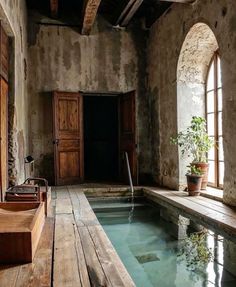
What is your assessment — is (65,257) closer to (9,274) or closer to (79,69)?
(9,274)

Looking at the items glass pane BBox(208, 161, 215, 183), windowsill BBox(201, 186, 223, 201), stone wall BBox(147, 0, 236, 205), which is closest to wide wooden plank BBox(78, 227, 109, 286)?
stone wall BBox(147, 0, 236, 205)

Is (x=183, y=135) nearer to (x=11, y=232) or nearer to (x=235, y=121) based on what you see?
(x=235, y=121)

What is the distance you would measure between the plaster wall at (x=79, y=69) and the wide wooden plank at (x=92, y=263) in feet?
14.0

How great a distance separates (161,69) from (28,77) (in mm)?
2985

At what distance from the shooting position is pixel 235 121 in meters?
4.30

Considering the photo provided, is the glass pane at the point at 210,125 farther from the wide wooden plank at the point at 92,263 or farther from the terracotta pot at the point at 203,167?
the wide wooden plank at the point at 92,263

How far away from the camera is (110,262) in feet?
7.67

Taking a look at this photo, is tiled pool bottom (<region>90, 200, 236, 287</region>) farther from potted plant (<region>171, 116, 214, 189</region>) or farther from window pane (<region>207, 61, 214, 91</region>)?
window pane (<region>207, 61, 214, 91</region>)

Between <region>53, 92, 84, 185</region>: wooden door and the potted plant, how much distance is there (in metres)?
2.46

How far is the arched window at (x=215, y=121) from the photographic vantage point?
5594 millimetres

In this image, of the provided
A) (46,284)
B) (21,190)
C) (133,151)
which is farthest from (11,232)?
(133,151)

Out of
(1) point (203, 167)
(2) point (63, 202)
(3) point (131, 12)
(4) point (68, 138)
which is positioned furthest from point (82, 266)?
(3) point (131, 12)

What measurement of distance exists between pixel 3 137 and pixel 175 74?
141 inches

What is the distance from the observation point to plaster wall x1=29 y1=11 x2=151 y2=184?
22.8 feet
